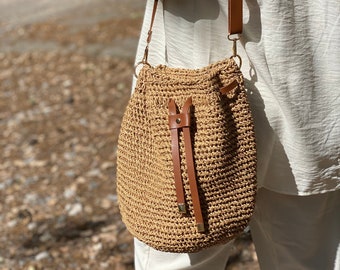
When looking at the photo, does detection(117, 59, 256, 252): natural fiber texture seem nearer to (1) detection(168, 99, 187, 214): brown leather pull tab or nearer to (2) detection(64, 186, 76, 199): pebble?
(1) detection(168, 99, 187, 214): brown leather pull tab

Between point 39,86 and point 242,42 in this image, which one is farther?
point 39,86

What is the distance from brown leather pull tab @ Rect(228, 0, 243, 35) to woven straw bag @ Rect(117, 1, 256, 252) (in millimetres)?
81

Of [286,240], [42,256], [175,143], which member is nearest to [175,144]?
[175,143]

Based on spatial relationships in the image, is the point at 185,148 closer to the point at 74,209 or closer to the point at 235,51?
the point at 235,51

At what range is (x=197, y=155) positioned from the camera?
139cm

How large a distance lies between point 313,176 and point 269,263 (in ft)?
1.21

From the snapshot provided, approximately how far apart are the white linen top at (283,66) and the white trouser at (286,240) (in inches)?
3.0

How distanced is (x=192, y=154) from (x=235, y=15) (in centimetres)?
29

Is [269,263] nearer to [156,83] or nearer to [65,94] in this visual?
[156,83]

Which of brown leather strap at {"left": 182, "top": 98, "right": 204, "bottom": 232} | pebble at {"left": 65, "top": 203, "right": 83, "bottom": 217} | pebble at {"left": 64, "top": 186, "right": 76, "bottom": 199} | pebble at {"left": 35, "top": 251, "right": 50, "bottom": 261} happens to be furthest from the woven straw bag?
pebble at {"left": 64, "top": 186, "right": 76, "bottom": 199}

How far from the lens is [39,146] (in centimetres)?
424

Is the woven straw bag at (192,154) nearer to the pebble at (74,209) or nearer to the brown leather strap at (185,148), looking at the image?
the brown leather strap at (185,148)

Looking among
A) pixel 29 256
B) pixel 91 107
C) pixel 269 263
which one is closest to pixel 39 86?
pixel 91 107

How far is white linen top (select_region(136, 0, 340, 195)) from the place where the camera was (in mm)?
1372
